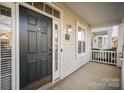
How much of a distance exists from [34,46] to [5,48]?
0.82m

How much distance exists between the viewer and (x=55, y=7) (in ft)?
11.8

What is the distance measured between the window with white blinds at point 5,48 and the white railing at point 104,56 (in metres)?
6.52

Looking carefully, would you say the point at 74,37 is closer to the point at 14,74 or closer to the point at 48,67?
the point at 48,67

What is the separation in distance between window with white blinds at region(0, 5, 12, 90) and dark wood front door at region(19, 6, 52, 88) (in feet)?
0.98

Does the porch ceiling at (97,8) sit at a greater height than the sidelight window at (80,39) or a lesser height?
greater

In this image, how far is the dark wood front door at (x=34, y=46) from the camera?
251 cm

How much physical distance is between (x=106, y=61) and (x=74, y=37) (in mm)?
3636

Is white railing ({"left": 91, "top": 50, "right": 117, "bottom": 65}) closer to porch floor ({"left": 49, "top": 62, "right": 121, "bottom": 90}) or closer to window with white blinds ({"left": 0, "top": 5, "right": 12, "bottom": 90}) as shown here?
porch floor ({"left": 49, "top": 62, "right": 121, "bottom": 90})

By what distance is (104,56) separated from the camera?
7961mm

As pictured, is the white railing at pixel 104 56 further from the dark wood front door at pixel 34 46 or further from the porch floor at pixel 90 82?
the dark wood front door at pixel 34 46

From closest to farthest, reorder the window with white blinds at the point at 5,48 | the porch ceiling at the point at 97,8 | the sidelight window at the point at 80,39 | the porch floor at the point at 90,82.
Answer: the window with white blinds at the point at 5,48
the porch floor at the point at 90,82
the porch ceiling at the point at 97,8
the sidelight window at the point at 80,39

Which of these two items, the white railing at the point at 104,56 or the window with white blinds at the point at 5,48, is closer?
the window with white blinds at the point at 5,48

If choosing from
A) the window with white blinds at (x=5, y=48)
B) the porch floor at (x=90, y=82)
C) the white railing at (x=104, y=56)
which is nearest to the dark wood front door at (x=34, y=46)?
the window with white blinds at (x=5, y=48)

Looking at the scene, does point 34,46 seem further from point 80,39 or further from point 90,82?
point 80,39
